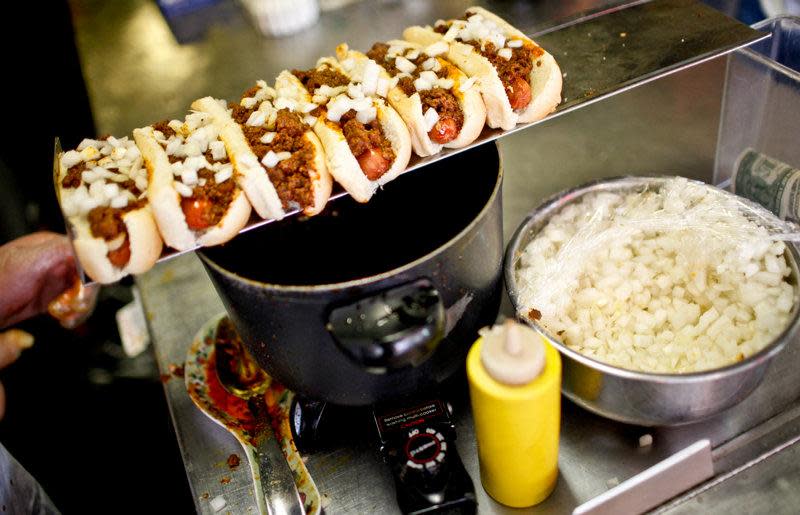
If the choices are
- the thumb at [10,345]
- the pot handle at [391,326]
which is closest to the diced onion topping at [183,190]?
the pot handle at [391,326]

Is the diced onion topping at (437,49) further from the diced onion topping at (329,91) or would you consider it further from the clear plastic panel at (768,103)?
the clear plastic panel at (768,103)

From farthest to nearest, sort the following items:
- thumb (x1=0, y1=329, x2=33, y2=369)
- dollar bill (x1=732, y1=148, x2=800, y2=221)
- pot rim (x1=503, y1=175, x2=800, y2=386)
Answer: thumb (x1=0, y1=329, x2=33, y2=369), dollar bill (x1=732, y1=148, x2=800, y2=221), pot rim (x1=503, y1=175, x2=800, y2=386)

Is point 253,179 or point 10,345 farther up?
point 253,179

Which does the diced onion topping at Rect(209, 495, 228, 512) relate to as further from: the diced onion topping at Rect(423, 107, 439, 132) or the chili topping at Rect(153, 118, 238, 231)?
the diced onion topping at Rect(423, 107, 439, 132)

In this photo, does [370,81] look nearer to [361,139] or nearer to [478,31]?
[361,139]

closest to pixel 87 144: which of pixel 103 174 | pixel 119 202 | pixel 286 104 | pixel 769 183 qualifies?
pixel 103 174

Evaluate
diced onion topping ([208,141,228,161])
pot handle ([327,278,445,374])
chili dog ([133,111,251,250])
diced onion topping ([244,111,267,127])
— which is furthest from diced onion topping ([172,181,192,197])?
pot handle ([327,278,445,374])
